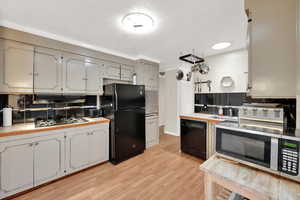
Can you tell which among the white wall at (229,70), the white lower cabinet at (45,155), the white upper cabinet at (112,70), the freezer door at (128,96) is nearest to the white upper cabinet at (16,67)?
the white lower cabinet at (45,155)

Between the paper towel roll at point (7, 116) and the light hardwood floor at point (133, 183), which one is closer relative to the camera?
the light hardwood floor at point (133, 183)

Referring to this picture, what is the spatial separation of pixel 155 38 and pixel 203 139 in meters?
2.16

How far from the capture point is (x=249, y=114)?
1198 millimetres

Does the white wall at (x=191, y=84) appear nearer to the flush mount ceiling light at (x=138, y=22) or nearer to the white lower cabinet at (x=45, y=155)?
the flush mount ceiling light at (x=138, y=22)

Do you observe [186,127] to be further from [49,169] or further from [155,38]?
[49,169]

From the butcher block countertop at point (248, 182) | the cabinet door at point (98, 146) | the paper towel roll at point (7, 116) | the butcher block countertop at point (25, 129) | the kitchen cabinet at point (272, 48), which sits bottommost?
the cabinet door at point (98, 146)

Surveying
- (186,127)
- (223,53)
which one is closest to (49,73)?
(186,127)

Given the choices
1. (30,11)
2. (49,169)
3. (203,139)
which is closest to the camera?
(30,11)

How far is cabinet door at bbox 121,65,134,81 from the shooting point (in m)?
3.04

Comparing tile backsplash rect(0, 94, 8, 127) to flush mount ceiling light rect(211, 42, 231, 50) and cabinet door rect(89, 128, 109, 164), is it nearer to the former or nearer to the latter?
cabinet door rect(89, 128, 109, 164)

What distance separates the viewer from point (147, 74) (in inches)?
130

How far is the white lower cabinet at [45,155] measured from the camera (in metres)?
1.57

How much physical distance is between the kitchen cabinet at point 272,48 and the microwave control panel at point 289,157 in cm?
34

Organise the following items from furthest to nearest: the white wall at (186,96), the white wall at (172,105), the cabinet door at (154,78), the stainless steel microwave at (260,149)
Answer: the white wall at (172,105) < the white wall at (186,96) < the cabinet door at (154,78) < the stainless steel microwave at (260,149)
